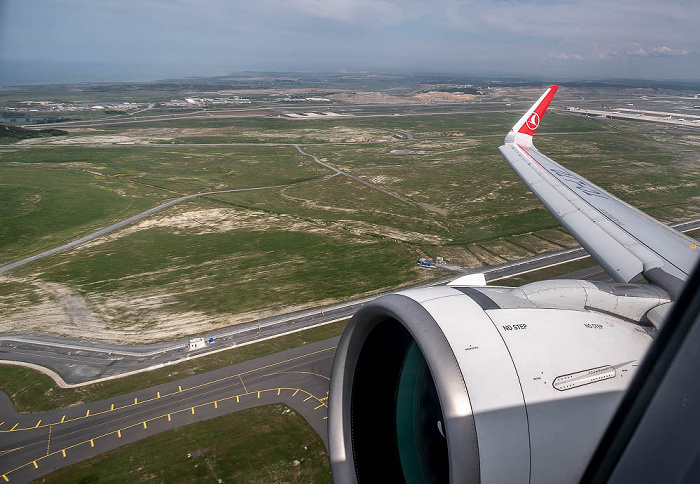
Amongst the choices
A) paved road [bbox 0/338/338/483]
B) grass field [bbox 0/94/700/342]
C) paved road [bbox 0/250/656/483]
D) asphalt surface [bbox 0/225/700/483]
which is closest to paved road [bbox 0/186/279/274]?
grass field [bbox 0/94/700/342]

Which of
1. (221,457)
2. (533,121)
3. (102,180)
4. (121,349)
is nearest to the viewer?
(221,457)

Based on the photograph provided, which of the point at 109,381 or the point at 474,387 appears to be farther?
the point at 109,381

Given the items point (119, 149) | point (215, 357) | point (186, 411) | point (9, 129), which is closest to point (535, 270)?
point (215, 357)

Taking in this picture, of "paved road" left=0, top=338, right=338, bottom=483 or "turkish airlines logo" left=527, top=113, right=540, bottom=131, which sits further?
"turkish airlines logo" left=527, top=113, right=540, bottom=131

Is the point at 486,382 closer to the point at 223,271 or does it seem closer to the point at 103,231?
the point at 223,271

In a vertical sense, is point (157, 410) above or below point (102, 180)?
below

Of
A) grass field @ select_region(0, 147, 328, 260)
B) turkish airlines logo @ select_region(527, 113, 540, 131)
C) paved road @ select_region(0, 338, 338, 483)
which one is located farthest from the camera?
grass field @ select_region(0, 147, 328, 260)

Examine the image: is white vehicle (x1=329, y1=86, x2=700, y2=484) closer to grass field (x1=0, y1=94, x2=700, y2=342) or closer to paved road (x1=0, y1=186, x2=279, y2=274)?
grass field (x1=0, y1=94, x2=700, y2=342)

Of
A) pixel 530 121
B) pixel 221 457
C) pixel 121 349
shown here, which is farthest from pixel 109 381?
pixel 530 121
